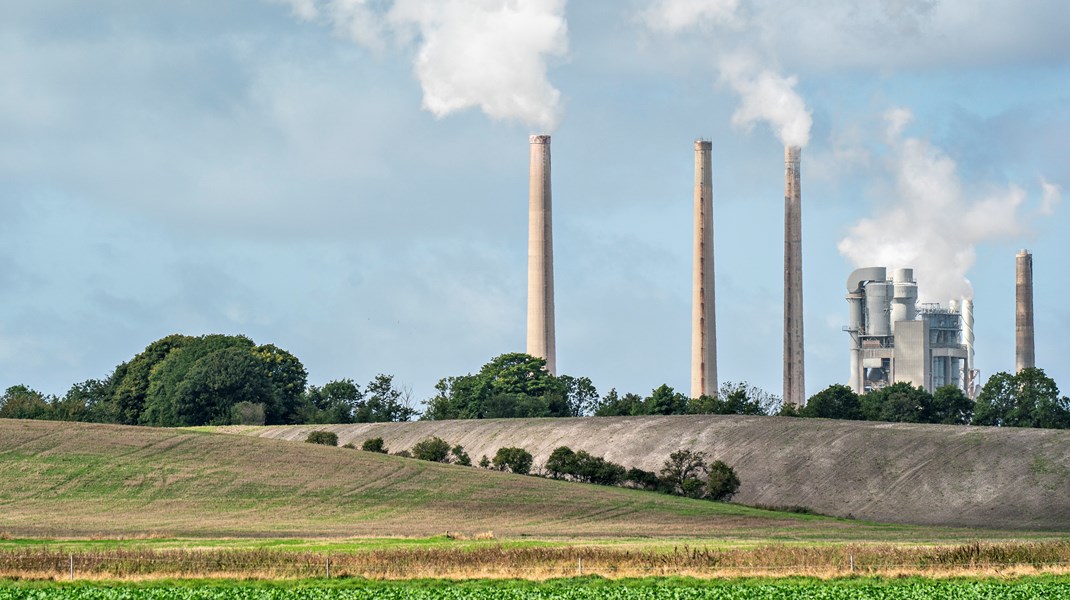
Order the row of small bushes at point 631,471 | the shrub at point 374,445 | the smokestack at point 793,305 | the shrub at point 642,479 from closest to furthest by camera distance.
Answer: the row of small bushes at point 631,471 < the shrub at point 642,479 < the shrub at point 374,445 < the smokestack at point 793,305

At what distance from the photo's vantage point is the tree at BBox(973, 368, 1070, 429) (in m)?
158

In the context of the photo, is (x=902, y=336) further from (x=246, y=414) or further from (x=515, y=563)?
(x=515, y=563)

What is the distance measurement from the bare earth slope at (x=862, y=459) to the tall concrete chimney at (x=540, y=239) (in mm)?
27016

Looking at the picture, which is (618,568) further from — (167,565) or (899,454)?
(899,454)

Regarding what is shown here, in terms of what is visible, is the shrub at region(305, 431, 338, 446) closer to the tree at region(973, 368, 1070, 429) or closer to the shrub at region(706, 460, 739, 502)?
the shrub at region(706, 460, 739, 502)

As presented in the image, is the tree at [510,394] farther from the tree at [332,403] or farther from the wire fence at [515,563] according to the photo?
the wire fence at [515,563]

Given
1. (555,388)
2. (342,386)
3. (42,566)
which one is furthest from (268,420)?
(42,566)

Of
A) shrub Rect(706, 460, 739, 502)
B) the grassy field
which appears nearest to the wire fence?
the grassy field

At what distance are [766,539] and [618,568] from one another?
2563cm

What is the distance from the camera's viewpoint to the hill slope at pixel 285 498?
8694 cm

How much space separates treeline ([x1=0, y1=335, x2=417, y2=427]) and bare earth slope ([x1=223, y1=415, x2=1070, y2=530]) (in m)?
37.9

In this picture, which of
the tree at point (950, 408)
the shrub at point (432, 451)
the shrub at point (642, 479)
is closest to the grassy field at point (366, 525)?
the shrub at point (642, 479)

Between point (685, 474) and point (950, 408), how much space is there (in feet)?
176

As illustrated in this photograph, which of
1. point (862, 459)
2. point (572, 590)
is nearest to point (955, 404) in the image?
point (862, 459)
